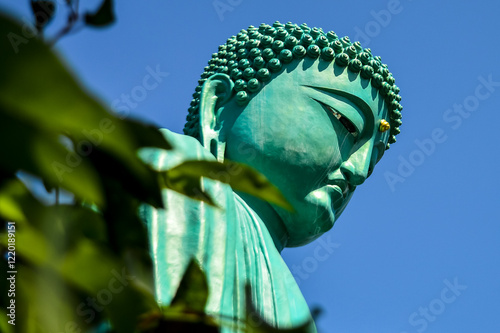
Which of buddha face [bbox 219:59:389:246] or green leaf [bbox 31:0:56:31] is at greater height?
buddha face [bbox 219:59:389:246]

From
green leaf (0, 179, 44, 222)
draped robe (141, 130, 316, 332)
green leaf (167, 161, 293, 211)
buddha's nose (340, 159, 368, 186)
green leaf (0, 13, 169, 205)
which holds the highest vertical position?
buddha's nose (340, 159, 368, 186)

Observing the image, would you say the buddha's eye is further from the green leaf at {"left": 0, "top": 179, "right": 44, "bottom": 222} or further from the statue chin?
the green leaf at {"left": 0, "top": 179, "right": 44, "bottom": 222}

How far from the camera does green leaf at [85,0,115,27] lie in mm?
1207

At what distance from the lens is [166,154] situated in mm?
3668

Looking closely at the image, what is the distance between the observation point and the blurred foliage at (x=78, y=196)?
3.21 ft


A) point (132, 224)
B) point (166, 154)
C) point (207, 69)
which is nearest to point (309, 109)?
point (207, 69)

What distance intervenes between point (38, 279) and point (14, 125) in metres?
0.21

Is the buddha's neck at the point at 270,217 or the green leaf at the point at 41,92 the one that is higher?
the green leaf at the point at 41,92

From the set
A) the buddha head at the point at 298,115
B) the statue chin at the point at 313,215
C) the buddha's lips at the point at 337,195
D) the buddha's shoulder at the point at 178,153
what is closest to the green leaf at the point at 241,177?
the buddha's shoulder at the point at 178,153

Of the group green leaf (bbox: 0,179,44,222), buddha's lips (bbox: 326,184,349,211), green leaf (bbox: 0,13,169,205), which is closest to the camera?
green leaf (bbox: 0,13,169,205)

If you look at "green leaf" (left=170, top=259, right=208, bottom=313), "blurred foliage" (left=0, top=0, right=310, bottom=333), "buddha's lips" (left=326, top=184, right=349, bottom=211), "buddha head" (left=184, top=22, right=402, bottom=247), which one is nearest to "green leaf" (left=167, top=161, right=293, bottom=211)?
"blurred foliage" (left=0, top=0, right=310, bottom=333)

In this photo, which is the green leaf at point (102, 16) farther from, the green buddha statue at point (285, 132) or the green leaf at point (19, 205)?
the green buddha statue at point (285, 132)

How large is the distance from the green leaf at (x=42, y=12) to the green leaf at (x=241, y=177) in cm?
28

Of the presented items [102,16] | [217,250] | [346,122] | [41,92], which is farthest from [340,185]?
[41,92]
